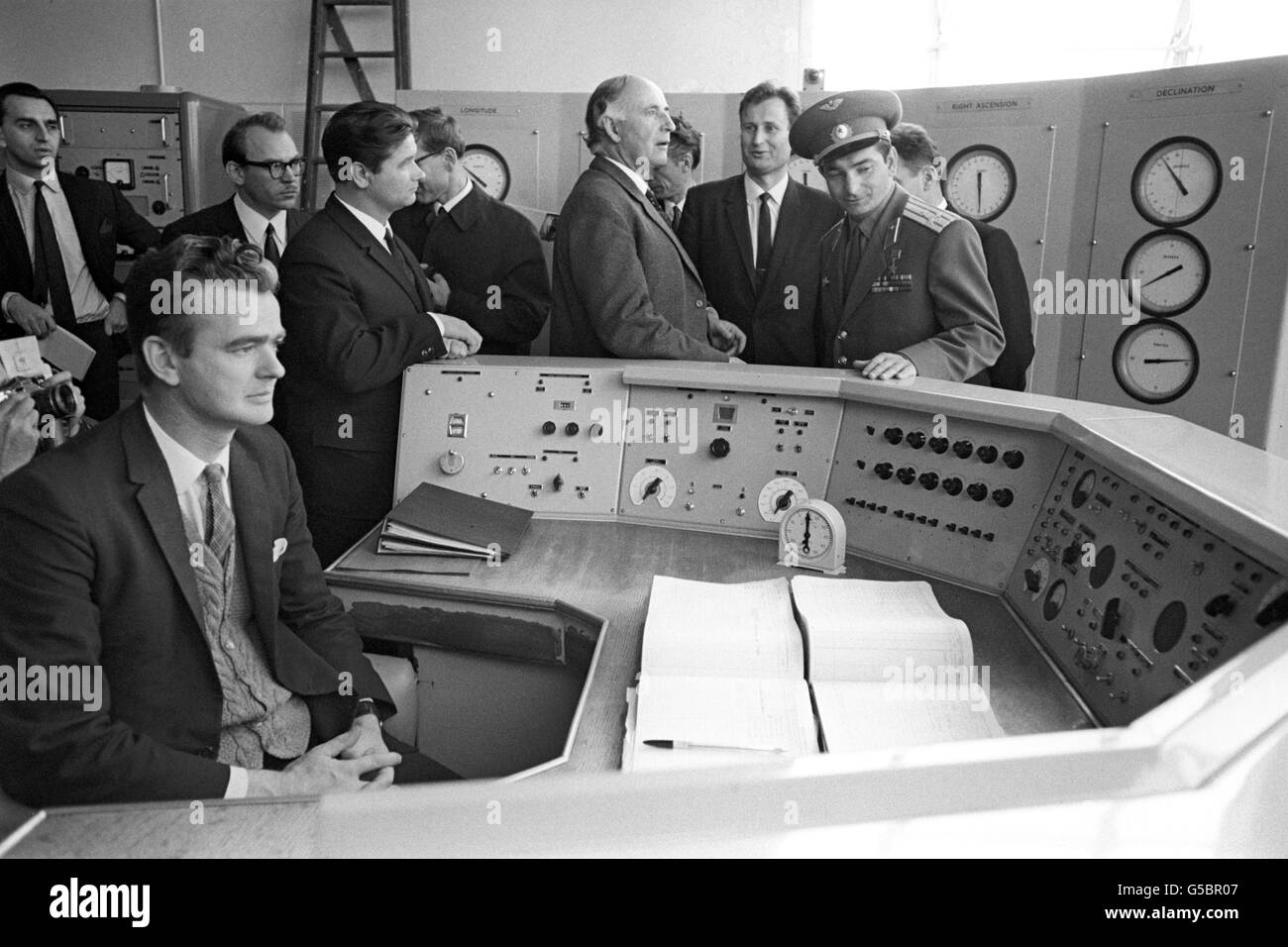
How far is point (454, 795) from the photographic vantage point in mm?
517

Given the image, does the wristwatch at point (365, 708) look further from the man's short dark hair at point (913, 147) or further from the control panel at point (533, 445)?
the man's short dark hair at point (913, 147)

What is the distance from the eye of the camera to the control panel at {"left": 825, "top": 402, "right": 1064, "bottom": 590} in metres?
1.79

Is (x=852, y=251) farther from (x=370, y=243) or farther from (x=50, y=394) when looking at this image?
(x=50, y=394)

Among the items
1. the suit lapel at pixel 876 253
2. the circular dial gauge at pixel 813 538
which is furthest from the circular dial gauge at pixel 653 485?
the suit lapel at pixel 876 253

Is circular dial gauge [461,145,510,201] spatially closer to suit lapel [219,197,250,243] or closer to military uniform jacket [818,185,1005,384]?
suit lapel [219,197,250,243]

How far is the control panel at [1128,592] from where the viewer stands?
1.10m

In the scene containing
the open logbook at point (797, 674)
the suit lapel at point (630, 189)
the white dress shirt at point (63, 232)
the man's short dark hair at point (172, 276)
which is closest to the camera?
the open logbook at point (797, 674)

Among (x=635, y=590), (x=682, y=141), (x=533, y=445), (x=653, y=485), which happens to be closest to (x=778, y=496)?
(x=653, y=485)

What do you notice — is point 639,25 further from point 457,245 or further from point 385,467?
point 385,467

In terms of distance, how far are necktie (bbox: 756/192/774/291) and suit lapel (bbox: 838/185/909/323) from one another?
0.85 meters

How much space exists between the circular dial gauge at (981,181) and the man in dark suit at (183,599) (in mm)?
3084

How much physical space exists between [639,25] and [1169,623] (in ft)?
18.3

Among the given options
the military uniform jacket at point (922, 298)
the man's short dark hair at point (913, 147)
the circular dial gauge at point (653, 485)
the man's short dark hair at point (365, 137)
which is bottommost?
the circular dial gauge at point (653, 485)

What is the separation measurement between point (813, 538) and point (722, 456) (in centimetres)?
31
